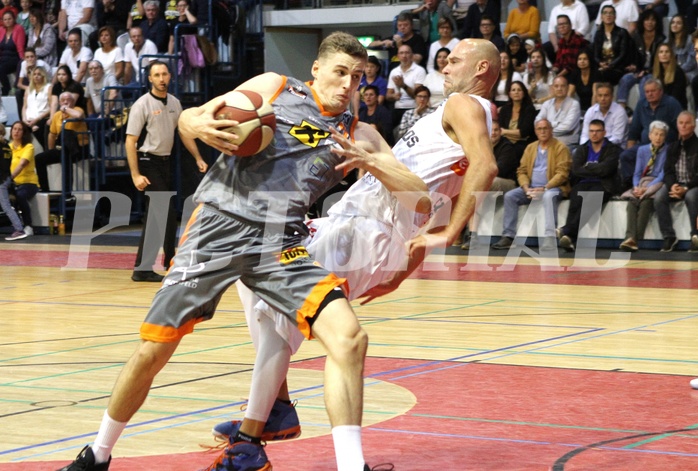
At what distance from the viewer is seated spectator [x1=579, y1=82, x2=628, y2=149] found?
14469mm

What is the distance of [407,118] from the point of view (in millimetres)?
15852

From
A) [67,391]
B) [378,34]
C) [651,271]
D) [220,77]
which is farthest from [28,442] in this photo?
[378,34]

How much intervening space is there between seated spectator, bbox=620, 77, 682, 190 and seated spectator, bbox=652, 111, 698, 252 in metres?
0.52

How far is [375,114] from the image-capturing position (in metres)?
16.2

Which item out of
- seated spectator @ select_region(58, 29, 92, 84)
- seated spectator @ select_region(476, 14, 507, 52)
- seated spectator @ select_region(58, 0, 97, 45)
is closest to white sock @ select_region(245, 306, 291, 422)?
seated spectator @ select_region(476, 14, 507, 52)

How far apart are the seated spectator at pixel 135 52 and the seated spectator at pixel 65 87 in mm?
825

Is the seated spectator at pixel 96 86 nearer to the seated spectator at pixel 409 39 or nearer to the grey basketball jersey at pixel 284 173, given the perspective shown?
the seated spectator at pixel 409 39

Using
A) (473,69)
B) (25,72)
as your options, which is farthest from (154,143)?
(25,72)

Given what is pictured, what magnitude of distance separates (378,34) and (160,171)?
1057cm

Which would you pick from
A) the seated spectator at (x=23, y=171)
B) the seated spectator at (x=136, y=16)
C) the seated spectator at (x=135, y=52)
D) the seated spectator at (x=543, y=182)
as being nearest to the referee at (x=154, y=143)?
the seated spectator at (x=543, y=182)

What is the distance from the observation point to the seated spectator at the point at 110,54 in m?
18.5

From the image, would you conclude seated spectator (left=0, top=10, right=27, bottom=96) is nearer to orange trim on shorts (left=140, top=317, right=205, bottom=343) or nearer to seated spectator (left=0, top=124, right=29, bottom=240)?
seated spectator (left=0, top=124, right=29, bottom=240)

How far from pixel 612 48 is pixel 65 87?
8.85 meters

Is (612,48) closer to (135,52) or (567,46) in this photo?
(567,46)
